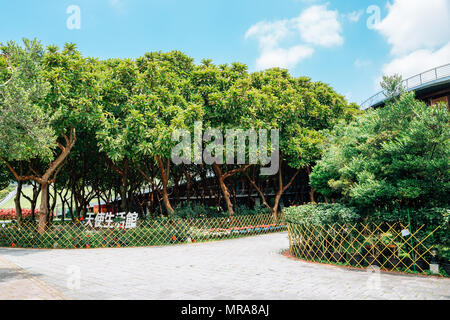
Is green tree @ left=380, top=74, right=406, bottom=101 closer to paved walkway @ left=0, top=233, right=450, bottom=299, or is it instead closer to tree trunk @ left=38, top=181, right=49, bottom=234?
paved walkway @ left=0, top=233, right=450, bottom=299

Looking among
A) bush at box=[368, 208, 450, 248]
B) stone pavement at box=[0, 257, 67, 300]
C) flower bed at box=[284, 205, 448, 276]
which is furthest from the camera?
flower bed at box=[284, 205, 448, 276]

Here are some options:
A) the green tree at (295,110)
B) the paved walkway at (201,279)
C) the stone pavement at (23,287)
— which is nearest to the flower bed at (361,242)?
the paved walkway at (201,279)

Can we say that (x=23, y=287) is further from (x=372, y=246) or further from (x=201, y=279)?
(x=372, y=246)

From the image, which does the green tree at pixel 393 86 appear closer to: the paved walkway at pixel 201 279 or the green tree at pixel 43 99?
the paved walkway at pixel 201 279

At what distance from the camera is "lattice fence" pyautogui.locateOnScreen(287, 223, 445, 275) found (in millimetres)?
8805

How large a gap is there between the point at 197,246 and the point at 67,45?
37.4 feet

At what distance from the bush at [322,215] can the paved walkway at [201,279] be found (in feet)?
4.85

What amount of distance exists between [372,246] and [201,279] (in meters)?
5.08

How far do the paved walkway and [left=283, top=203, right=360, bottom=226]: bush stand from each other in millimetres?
1478

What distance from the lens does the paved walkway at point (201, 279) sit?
7.11m

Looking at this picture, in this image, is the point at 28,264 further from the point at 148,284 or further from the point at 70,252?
the point at 148,284

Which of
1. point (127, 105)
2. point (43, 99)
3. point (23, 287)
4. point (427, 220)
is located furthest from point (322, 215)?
point (43, 99)

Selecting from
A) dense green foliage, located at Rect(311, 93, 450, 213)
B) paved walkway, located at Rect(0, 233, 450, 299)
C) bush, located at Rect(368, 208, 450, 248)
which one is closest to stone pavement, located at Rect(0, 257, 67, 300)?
paved walkway, located at Rect(0, 233, 450, 299)
